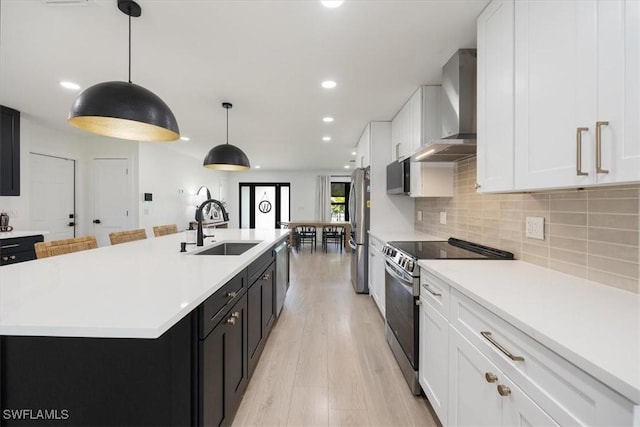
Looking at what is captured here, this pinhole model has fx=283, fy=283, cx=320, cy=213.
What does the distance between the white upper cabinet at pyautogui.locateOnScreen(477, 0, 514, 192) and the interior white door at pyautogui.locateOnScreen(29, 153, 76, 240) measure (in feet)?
18.8

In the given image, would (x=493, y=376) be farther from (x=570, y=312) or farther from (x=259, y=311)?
(x=259, y=311)

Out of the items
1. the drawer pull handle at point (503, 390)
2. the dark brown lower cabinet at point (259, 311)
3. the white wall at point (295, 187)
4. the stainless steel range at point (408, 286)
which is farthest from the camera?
the white wall at point (295, 187)

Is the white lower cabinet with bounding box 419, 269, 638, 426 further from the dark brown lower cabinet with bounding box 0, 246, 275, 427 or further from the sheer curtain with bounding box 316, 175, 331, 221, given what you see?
the sheer curtain with bounding box 316, 175, 331, 221

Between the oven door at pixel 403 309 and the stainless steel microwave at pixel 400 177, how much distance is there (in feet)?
2.84

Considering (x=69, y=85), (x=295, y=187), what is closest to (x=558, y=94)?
(x=69, y=85)

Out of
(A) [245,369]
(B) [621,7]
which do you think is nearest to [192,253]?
(A) [245,369]

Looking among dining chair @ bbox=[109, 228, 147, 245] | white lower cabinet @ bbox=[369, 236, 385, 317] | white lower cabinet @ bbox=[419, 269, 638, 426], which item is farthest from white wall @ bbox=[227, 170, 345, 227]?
white lower cabinet @ bbox=[419, 269, 638, 426]

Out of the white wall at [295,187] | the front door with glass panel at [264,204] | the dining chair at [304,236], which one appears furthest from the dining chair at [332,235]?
the front door with glass panel at [264,204]

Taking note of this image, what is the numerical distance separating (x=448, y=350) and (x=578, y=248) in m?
0.80

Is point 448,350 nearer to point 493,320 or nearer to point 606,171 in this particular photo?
point 493,320

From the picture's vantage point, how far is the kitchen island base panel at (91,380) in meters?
0.98

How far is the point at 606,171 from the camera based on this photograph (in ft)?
3.05

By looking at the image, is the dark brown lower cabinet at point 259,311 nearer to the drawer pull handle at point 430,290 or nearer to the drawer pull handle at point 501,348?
the drawer pull handle at point 430,290

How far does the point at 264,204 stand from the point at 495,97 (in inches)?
344
